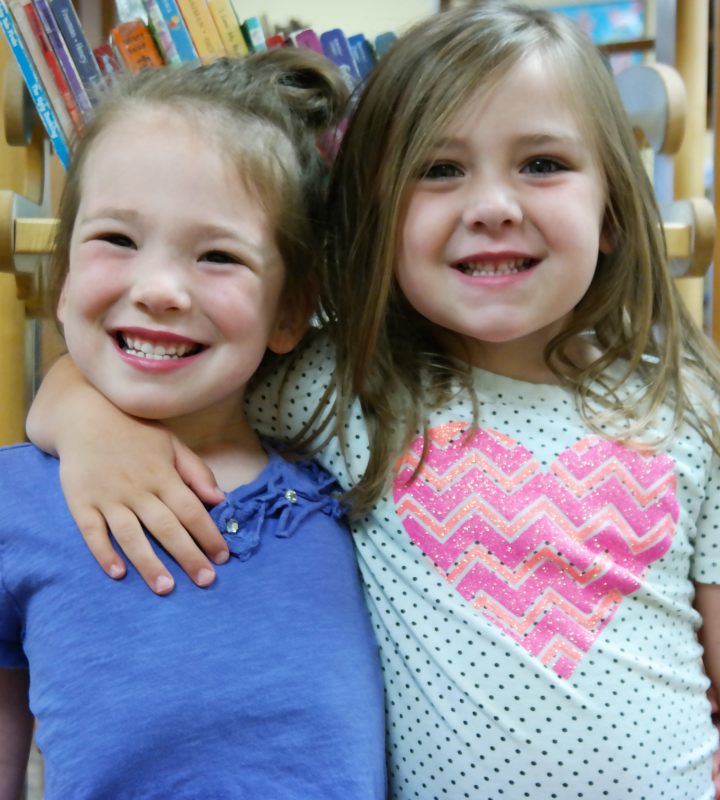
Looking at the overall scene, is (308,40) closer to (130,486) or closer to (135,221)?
(135,221)

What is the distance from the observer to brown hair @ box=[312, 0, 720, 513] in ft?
2.51

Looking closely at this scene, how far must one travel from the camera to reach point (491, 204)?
73cm

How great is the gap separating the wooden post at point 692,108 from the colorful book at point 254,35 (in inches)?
30.5

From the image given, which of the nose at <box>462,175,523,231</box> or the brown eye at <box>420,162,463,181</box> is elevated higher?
the brown eye at <box>420,162,463,181</box>

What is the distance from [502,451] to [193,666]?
0.39 m

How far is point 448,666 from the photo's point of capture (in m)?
0.73

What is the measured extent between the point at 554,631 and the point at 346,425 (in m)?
0.32

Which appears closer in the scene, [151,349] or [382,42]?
[151,349]

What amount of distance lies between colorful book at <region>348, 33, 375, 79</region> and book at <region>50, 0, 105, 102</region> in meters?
0.39

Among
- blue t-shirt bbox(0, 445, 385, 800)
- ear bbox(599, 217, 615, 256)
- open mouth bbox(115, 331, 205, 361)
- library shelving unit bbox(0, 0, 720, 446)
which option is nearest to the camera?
blue t-shirt bbox(0, 445, 385, 800)

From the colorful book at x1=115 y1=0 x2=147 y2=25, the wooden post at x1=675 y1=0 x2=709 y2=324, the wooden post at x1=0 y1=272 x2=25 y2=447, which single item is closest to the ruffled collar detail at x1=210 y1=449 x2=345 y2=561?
the wooden post at x1=0 y1=272 x2=25 y2=447

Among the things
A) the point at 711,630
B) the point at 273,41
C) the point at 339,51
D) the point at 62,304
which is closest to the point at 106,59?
the point at 273,41

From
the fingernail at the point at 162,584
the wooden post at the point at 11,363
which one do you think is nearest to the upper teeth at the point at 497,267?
the fingernail at the point at 162,584

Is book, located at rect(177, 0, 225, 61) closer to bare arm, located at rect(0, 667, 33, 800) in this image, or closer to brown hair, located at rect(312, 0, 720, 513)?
brown hair, located at rect(312, 0, 720, 513)
